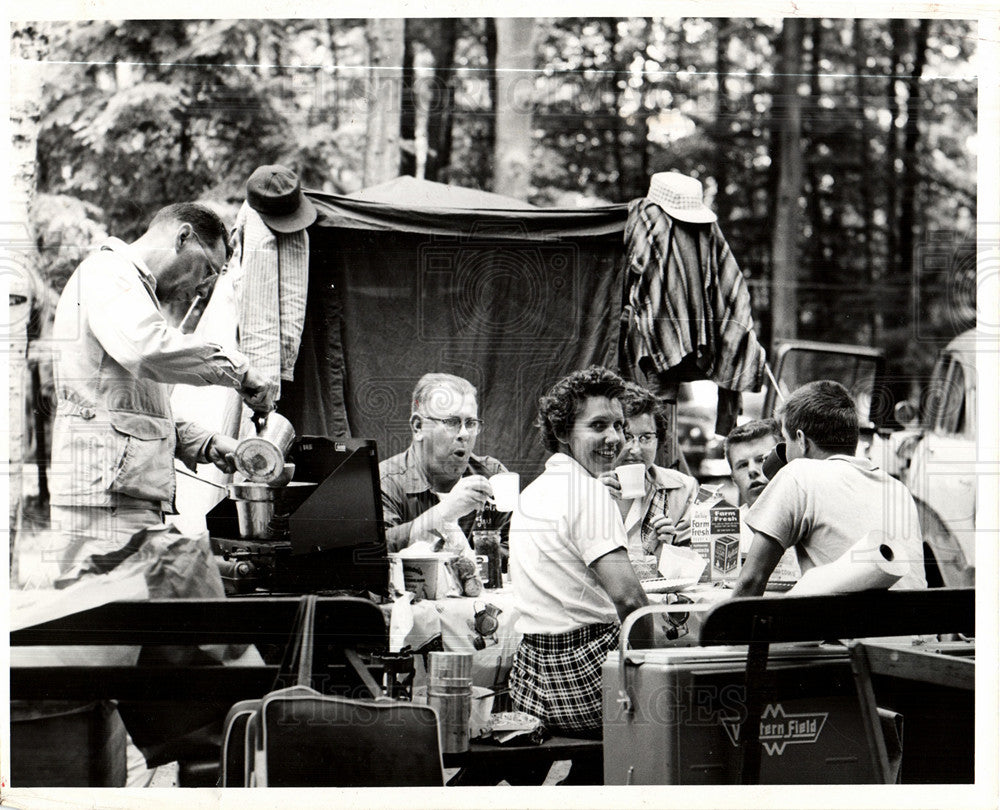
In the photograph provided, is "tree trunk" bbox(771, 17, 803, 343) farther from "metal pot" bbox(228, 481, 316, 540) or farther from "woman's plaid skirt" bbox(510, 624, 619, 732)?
"metal pot" bbox(228, 481, 316, 540)

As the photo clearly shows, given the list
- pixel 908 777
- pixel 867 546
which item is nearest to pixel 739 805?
pixel 908 777

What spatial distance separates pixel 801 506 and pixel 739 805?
3.04 feet

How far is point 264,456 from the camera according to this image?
155 inches

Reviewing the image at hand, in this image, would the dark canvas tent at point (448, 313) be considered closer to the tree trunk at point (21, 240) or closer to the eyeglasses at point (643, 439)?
the eyeglasses at point (643, 439)

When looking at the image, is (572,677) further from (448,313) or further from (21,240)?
(21,240)

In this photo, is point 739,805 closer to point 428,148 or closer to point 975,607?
point 975,607

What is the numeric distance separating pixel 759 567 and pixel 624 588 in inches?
17.8

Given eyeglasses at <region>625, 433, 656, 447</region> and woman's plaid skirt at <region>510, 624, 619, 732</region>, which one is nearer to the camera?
woman's plaid skirt at <region>510, 624, 619, 732</region>

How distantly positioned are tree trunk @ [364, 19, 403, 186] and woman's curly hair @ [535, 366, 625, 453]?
0.85 metres

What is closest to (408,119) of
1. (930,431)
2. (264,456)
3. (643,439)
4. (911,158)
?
(264,456)

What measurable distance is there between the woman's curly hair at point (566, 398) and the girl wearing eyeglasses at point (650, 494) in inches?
3.2

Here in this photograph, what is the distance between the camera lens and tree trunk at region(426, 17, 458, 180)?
3.99 meters

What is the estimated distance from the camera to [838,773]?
3.92 m

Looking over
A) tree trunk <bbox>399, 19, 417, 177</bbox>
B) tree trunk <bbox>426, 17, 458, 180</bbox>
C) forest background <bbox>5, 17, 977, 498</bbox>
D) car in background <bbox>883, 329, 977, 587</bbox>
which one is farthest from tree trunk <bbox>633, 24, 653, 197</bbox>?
car in background <bbox>883, 329, 977, 587</bbox>
